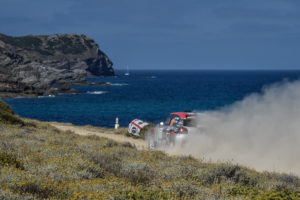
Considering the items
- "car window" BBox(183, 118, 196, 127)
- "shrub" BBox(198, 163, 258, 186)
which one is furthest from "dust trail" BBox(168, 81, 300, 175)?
"shrub" BBox(198, 163, 258, 186)

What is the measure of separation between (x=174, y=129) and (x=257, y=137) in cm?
346

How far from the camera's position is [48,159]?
8.91 meters

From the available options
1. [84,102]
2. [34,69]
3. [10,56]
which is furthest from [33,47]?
[84,102]

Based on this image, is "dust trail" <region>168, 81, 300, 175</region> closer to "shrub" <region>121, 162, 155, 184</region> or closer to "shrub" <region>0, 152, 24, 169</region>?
"shrub" <region>121, 162, 155, 184</region>

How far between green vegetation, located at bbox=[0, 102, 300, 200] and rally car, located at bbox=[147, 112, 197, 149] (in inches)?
140

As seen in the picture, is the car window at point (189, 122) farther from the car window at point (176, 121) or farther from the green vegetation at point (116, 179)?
the green vegetation at point (116, 179)

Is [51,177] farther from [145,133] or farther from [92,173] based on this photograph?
[145,133]

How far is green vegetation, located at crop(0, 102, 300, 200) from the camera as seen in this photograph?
6.11 m

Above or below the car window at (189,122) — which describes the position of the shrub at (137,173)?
below

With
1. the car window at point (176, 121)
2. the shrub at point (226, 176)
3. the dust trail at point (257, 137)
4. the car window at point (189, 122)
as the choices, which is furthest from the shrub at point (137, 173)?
the car window at point (176, 121)

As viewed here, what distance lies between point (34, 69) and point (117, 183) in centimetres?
8922

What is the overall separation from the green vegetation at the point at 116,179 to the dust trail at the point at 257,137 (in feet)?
10.7

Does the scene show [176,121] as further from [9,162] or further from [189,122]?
[9,162]

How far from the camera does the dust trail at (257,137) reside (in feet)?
43.8
